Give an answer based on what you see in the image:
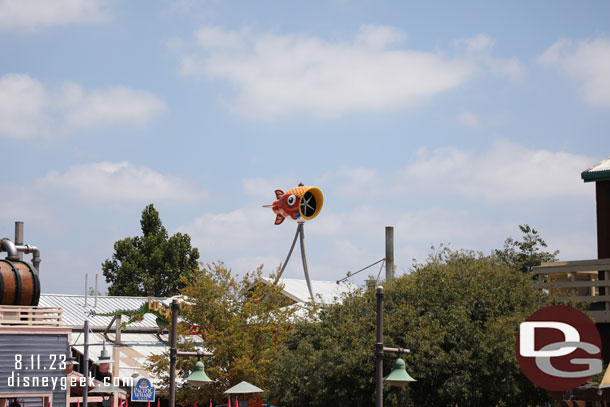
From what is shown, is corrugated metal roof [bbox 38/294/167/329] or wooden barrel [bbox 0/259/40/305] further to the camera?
corrugated metal roof [bbox 38/294/167/329]

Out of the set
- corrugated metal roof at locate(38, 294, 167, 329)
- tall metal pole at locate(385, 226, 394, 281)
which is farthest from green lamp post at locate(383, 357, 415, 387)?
corrugated metal roof at locate(38, 294, 167, 329)

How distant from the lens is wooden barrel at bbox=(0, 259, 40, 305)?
36.1 metres

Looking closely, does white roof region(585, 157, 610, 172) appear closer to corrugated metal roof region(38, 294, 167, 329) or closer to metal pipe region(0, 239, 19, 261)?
metal pipe region(0, 239, 19, 261)

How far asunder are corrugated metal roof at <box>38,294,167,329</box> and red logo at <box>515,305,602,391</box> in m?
34.2

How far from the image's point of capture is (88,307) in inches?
2234

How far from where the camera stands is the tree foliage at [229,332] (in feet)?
129

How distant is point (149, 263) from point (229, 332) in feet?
133

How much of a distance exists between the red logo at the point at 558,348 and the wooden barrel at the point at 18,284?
21703mm

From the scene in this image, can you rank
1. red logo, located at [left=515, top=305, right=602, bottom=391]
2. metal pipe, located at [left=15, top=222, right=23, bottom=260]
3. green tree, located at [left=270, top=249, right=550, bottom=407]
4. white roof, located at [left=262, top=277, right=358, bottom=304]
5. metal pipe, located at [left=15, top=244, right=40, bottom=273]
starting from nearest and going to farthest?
red logo, located at [left=515, top=305, right=602, bottom=391]
green tree, located at [left=270, top=249, right=550, bottom=407]
metal pipe, located at [left=15, top=244, right=40, bottom=273]
metal pipe, located at [left=15, top=222, right=23, bottom=260]
white roof, located at [left=262, top=277, right=358, bottom=304]

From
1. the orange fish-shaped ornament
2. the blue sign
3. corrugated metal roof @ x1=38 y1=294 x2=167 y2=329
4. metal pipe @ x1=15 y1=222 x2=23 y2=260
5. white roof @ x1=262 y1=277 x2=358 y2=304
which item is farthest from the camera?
white roof @ x1=262 y1=277 x2=358 y2=304

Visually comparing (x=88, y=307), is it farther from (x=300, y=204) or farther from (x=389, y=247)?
(x=389, y=247)

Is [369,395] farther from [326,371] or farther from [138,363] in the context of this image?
[138,363]

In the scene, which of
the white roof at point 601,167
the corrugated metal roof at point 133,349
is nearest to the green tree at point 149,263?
the corrugated metal roof at point 133,349

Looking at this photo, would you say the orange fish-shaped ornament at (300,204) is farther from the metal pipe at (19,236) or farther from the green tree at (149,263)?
the green tree at (149,263)
